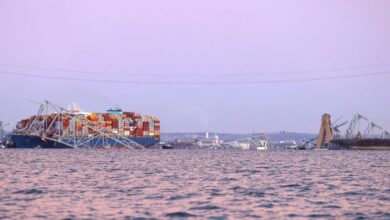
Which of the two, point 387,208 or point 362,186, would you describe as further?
point 362,186

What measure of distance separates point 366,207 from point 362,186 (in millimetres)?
13052

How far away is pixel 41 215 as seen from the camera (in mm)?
30188

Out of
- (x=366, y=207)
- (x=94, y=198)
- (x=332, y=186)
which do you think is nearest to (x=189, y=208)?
(x=94, y=198)

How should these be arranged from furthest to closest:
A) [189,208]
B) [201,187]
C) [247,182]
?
[247,182], [201,187], [189,208]

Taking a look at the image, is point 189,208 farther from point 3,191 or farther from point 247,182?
point 247,182

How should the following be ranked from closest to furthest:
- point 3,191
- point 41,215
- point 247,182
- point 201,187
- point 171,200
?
1. point 41,215
2. point 171,200
3. point 3,191
4. point 201,187
5. point 247,182

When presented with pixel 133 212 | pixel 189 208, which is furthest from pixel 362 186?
pixel 133 212

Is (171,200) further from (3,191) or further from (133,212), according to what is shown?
(3,191)

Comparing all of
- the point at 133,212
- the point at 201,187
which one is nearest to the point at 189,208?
the point at 133,212

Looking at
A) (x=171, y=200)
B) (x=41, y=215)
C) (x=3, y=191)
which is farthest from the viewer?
(x=3, y=191)

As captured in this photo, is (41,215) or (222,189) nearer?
(41,215)

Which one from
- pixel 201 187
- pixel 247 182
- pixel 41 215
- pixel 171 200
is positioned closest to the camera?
pixel 41 215

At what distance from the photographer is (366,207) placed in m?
34.3

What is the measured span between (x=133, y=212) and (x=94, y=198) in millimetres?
6085
